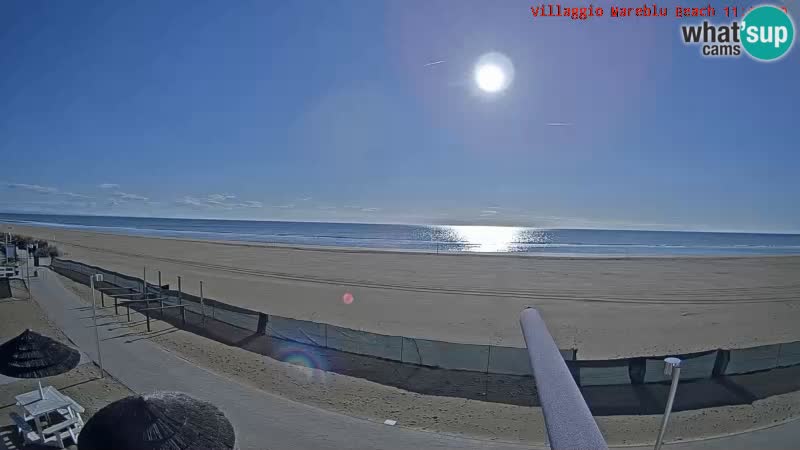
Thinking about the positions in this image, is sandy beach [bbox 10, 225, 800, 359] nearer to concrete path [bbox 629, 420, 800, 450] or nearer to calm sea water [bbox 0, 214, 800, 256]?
concrete path [bbox 629, 420, 800, 450]

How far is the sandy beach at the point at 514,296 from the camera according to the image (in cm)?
1429

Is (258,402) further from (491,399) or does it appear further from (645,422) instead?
(645,422)

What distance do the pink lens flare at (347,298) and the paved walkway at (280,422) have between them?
9.28m

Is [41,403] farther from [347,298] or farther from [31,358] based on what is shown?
[347,298]

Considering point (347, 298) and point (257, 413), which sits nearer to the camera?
point (257, 413)

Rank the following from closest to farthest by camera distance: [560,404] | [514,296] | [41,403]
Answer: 1. [560,404]
2. [41,403]
3. [514,296]

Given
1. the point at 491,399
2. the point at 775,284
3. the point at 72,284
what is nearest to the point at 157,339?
the point at 491,399

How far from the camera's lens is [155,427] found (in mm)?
4098

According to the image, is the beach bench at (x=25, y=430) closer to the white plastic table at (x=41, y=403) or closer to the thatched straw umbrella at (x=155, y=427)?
the white plastic table at (x=41, y=403)

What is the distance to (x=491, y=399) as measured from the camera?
8.66 metres

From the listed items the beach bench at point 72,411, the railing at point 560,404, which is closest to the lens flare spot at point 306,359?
the beach bench at point 72,411

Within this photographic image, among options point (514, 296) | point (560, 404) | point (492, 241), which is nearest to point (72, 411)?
point (560, 404)

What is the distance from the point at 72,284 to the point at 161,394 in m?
21.7

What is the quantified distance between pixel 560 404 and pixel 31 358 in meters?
9.30
